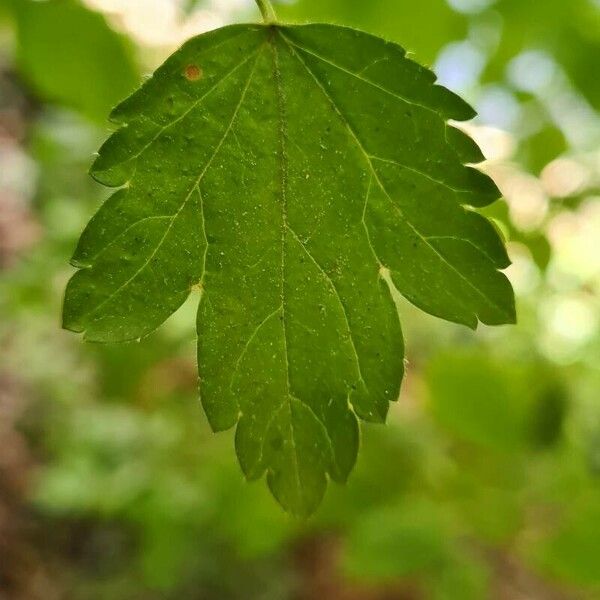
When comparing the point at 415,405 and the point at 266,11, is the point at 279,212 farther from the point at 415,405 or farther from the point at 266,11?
the point at 415,405

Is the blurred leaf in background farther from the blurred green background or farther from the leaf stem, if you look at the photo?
the leaf stem

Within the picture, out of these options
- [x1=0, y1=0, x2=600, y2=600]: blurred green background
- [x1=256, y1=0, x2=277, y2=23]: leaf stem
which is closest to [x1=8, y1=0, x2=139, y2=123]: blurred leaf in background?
[x1=0, y1=0, x2=600, y2=600]: blurred green background

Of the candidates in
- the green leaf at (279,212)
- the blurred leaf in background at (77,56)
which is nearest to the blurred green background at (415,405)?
the blurred leaf in background at (77,56)

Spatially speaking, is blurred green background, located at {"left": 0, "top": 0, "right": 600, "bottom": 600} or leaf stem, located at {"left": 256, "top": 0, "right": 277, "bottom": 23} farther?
blurred green background, located at {"left": 0, "top": 0, "right": 600, "bottom": 600}

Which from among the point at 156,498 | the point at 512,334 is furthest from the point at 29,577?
the point at 512,334

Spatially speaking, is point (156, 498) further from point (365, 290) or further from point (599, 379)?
point (365, 290)

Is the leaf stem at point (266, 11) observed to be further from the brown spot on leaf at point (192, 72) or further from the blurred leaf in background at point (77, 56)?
the blurred leaf in background at point (77, 56)
